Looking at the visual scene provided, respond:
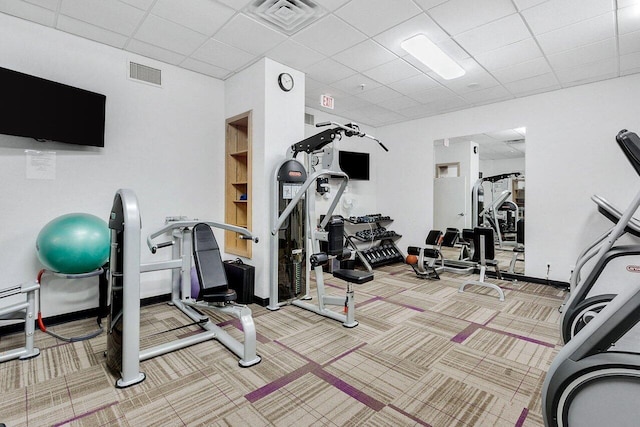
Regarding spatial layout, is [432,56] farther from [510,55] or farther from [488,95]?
[488,95]

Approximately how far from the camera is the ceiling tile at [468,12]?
2.68 meters

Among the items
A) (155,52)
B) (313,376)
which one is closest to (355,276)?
(313,376)

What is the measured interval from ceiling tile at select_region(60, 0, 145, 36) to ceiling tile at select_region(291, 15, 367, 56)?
5.05 ft

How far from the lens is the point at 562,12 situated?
277 centimetres

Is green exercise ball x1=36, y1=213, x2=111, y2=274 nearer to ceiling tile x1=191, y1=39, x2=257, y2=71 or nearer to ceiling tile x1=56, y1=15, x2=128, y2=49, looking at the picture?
ceiling tile x1=56, y1=15, x2=128, y2=49

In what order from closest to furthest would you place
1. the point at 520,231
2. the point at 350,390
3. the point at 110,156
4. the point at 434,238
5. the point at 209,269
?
the point at 350,390
the point at 209,269
the point at 110,156
the point at 520,231
the point at 434,238

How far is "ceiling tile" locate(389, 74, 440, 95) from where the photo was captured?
14.0ft

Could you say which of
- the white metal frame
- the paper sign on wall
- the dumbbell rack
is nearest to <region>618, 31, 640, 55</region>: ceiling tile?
the dumbbell rack

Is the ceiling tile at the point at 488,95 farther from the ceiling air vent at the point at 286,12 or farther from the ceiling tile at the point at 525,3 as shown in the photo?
the ceiling air vent at the point at 286,12

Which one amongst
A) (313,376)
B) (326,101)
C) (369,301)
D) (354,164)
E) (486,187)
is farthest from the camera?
(354,164)

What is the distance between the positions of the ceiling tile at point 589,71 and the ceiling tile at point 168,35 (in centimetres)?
451

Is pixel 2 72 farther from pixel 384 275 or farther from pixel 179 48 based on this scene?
pixel 384 275

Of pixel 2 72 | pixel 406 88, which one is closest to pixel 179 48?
pixel 2 72

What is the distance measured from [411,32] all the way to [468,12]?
1.76ft
